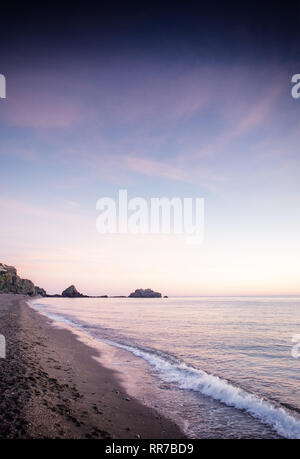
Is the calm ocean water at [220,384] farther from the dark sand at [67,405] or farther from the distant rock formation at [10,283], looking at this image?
the distant rock formation at [10,283]

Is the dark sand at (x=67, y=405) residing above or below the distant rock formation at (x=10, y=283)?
above

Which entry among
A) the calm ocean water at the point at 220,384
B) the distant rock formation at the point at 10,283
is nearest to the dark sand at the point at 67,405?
the calm ocean water at the point at 220,384

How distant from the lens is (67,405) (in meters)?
9.29

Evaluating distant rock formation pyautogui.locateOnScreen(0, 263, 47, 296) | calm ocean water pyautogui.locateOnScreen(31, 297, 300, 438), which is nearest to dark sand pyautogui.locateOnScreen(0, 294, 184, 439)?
calm ocean water pyautogui.locateOnScreen(31, 297, 300, 438)

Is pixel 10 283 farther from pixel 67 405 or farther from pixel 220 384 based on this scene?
pixel 67 405

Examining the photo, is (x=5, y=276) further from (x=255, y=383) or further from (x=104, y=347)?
(x=255, y=383)

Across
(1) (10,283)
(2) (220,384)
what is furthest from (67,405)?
(1) (10,283)

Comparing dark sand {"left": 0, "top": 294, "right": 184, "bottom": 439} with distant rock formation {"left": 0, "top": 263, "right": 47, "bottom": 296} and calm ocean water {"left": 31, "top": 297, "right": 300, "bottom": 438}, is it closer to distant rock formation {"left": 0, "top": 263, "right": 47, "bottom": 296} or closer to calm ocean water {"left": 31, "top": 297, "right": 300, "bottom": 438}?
calm ocean water {"left": 31, "top": 297, "right": 300, "bottom": 438}

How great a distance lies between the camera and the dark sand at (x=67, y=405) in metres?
7.37

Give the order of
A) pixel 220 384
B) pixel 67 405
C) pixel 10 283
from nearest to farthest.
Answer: pixel 67 405, pixel 220 384, pixel 10 283

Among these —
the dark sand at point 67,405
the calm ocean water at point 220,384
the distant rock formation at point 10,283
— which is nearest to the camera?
the dark sand at point 67,405
